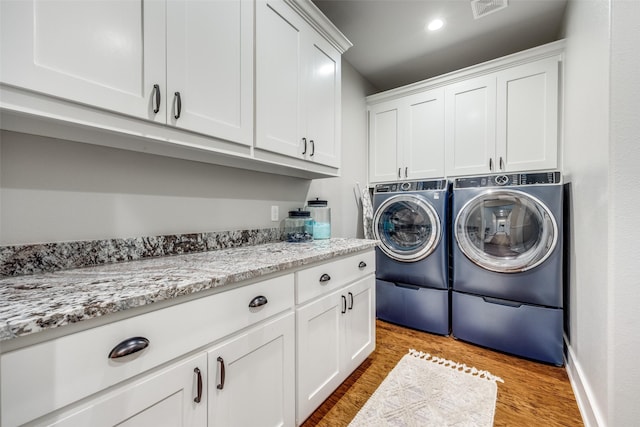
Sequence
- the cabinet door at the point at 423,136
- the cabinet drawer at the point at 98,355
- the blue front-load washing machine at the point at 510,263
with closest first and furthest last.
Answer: the cabinet drawer at the point at 98,355
the blue front-load washing machine at the point at 510,263
the cabinet door at the point at 423,136

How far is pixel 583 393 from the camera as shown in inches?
56.4

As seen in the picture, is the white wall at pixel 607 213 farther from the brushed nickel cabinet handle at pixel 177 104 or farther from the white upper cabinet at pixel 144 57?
the brushed nickel cabinet handle at pixel 177 104

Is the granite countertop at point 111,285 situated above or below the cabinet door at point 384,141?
below

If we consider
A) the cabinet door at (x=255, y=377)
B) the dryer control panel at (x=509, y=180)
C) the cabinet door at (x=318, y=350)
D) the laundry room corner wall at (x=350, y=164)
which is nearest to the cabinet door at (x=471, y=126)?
the dryer control panel at (x=509, y=180)

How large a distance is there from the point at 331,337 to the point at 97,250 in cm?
119

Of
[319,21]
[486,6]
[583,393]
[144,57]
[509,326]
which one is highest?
[486,6]

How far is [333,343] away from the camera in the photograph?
148 centimetres

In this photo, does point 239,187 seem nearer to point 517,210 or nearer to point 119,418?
point 119,418

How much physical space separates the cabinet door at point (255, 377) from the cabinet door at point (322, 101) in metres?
1.11

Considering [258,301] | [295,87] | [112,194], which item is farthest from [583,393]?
[112,194]

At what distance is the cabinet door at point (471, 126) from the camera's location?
231cm

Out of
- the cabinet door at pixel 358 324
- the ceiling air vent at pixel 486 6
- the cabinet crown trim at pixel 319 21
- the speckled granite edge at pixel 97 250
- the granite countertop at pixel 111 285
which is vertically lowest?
the cabinet door at pixel 358 324

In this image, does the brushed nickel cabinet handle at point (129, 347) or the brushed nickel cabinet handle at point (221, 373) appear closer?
the brushed nickel cabinet handle at point (129, 347)

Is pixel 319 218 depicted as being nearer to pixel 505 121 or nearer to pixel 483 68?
pixel 505 121
